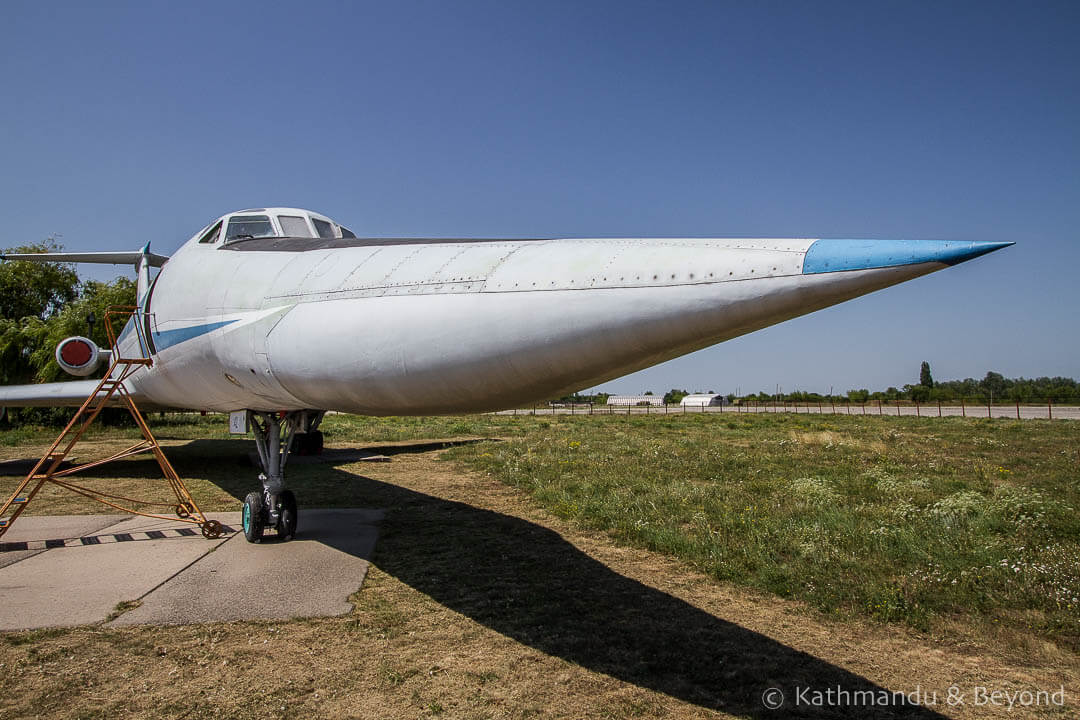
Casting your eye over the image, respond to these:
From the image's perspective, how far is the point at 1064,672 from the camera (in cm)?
372

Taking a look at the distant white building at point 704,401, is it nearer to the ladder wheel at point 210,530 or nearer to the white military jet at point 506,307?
the ladder wheel at point 210,530

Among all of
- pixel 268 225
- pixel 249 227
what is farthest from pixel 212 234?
pixel 268 225

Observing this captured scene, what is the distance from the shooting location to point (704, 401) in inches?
2980

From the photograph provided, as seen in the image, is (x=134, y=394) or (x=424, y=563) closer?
(x=424, y=563)

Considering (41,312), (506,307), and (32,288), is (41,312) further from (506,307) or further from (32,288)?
(506,307)

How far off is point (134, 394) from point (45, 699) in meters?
8.26

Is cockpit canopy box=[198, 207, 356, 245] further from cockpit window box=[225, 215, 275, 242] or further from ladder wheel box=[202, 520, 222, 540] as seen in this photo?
ladder wheel box=[202, 520, 222, 540]

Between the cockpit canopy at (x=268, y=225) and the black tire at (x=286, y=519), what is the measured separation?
2.76 m

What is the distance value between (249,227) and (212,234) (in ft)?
1.80

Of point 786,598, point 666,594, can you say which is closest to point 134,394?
point 666,594

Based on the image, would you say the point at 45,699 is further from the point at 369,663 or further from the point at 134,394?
the point at 134,394

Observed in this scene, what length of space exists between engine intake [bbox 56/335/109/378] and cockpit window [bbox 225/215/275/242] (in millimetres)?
7504

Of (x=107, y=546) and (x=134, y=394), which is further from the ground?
(x=134, y=394)

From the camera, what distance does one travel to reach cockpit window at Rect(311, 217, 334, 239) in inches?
245
